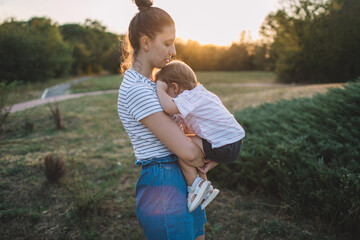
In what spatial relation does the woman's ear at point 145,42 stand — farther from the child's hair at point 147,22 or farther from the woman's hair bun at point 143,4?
the woman's hair bun at point 143,4

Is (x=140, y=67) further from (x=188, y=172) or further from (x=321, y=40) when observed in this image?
(x=321, y=40)

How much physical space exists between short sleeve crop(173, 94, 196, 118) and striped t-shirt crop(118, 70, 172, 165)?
14 centimetres

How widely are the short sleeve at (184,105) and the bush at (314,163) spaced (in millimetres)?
2358

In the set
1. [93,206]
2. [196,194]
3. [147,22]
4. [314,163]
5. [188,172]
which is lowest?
[93,206]

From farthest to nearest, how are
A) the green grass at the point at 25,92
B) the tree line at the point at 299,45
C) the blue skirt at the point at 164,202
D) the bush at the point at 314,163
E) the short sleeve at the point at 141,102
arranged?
the tree line at the point at 299,45
the green grass at the point at 25,92
the bush at the point at 314,163
the blue skirt at the point at 164,202
the short sleeve at the point at 141,102

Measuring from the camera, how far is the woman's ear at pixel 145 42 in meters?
1.42

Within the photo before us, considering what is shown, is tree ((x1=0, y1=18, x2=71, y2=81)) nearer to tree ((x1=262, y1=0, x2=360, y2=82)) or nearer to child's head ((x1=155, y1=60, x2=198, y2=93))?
child's head ((x1=155, y1=60, x2=198, y2=93))

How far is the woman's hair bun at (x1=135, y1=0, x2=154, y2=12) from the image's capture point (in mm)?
1461

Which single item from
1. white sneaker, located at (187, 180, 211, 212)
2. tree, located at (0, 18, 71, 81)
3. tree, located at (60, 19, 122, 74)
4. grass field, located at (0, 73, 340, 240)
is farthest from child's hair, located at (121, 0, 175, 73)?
tree, located at (60, 19, 122, 74)

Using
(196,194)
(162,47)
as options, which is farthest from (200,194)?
(162,47)

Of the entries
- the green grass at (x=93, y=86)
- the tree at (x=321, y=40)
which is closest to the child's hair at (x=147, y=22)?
the green grass at (x=93, y=86)

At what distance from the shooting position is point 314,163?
10.5 ft

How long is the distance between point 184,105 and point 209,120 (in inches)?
8.1

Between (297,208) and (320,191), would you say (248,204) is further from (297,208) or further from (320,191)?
(320,191)
